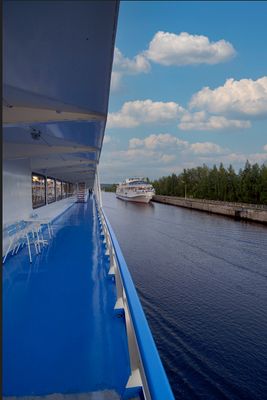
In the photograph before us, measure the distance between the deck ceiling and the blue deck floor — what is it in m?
2.06

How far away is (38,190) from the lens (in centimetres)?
1315

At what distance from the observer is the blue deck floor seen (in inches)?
80.7

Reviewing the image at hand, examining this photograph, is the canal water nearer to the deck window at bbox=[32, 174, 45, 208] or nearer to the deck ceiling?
the deck window at bbox=[32, 174, 45, 208]

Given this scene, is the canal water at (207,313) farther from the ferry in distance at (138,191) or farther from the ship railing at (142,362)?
the ferry in distance at (138,191)

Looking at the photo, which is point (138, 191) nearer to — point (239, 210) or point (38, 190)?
point (239, 210)

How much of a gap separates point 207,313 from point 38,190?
8158 mm

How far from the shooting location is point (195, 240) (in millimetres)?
19688

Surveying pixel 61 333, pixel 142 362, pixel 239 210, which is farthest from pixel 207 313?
pixel 239 210

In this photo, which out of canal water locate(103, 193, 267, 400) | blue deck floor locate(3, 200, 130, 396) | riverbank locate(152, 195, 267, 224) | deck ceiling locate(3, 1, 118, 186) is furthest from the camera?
riverbank locate(152, 195, 267, 224)

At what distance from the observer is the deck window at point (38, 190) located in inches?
470

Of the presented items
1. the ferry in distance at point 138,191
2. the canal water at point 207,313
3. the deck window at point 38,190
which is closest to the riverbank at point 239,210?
the ferry in distance at point 138,191

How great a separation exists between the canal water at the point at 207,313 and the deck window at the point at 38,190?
4.48m

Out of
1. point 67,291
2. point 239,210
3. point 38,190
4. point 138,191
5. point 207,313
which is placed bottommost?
point 207,313

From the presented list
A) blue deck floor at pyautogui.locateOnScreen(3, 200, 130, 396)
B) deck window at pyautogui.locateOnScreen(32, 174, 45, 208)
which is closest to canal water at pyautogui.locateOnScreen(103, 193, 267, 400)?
blue deck floor at pyautogui.locateOnScreen(3, 200, 130, 396)
